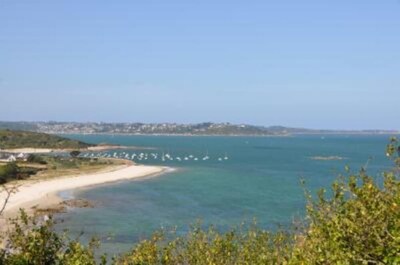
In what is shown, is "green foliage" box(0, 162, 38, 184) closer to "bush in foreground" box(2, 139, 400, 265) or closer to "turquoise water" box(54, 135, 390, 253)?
"turquoise water" box(54, 135, 390, 253)

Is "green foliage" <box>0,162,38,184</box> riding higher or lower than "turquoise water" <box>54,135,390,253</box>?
higher

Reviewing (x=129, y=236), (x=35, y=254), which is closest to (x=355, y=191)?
(x=35, y=254)

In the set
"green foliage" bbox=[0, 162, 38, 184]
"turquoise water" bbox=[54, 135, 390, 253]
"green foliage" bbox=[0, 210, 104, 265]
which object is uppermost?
"green foliage" bbox=[0, 210, 104, 265]

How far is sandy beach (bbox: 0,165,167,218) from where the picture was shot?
76419mm

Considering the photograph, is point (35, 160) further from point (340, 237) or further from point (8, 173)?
point (340, 237)

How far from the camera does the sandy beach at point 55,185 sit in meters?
76.4

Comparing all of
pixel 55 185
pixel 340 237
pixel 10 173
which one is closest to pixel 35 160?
pixel 10 173

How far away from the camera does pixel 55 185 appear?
97.4 metres

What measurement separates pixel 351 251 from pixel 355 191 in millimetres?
1754

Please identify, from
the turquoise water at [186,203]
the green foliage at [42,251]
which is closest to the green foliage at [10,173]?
the turquoise water at [186,203]

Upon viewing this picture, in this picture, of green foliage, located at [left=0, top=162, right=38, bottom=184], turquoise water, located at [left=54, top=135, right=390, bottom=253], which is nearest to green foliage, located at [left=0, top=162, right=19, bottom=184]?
green foliage, located at [left=0, top=162, right=38, bottom=184]

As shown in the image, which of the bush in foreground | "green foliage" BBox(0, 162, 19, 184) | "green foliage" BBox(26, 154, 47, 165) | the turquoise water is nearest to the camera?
the bush in foreground

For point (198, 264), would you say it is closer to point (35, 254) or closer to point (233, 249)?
point (233, 249)

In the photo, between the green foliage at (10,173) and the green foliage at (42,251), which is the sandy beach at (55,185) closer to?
the green foliage at (10,173)
